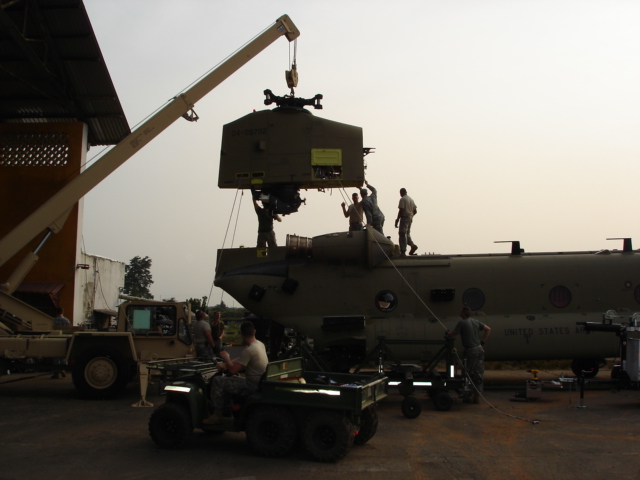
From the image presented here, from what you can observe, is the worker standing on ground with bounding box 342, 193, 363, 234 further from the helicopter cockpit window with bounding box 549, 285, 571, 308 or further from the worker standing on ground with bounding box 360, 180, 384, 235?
the helicopter cockpit window with bounding box 549, 285, 571, 308

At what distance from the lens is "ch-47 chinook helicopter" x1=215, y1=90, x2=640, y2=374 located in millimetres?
12516

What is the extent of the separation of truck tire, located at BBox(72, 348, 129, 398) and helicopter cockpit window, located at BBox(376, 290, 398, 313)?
210 inches

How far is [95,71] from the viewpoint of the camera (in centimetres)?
1902

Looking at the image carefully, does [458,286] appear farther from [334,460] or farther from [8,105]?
[8,105]

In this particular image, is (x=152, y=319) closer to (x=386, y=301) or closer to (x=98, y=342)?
(x=98, y=342)

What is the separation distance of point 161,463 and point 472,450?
3.93 meters

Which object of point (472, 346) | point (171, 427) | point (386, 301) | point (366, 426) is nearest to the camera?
point (171, 427)

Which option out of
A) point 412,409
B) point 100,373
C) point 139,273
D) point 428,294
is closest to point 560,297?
point 428,294

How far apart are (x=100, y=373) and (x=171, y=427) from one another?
4.80 m

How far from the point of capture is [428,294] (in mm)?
12812

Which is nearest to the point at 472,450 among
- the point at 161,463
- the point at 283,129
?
the point at 161,463

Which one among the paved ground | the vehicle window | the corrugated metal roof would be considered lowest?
the paved ground

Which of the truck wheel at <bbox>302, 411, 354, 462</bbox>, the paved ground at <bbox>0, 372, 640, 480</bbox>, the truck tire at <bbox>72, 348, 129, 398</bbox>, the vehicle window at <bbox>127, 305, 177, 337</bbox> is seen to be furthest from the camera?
the vehicle window at <bbox>127, 305, 177, 337</bbox>

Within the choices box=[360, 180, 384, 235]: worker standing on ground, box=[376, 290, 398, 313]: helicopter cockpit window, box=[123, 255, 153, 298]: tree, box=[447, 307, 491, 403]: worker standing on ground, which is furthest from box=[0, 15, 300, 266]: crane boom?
box=[123, 255, 153, 298]: tree
